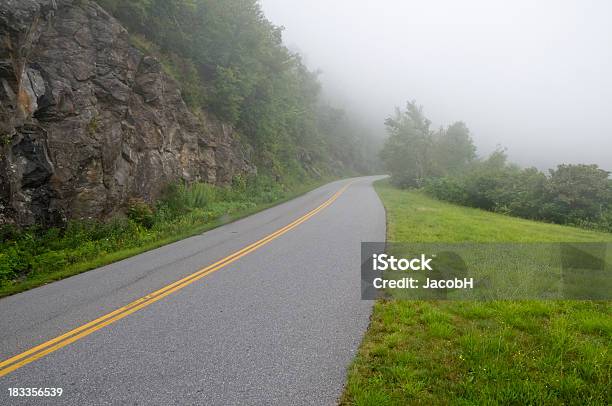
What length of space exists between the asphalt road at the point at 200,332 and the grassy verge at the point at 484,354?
0.40 m

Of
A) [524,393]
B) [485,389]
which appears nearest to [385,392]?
[485,389]

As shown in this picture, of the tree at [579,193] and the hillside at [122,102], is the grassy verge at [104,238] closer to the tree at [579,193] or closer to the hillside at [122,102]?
the hillside at [122,102]

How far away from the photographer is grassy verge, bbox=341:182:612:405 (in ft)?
10.8

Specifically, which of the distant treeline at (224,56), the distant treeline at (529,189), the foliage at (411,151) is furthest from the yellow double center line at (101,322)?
the foliage at (411,151)

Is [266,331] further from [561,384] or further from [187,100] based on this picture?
[187,100]

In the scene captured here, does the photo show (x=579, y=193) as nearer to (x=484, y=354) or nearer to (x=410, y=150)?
(x=484, y=354)

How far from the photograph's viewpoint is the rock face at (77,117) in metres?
9.34

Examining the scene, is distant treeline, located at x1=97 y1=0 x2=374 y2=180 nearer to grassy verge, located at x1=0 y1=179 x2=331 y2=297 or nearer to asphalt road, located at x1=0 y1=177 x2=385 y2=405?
grassy verge, located at x1=0 y1=179 x2=331 y2=297

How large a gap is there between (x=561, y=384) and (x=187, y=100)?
1925 cm

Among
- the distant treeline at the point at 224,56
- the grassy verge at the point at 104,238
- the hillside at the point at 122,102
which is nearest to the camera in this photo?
the grassy verge at the point at 104,238


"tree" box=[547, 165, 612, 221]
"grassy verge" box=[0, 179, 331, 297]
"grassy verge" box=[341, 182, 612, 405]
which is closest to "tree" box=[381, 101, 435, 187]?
"tree" box=[547, 165, 612, 221]

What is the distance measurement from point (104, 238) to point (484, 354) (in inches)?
440

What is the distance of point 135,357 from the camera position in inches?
158

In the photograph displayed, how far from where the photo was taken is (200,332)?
15.1 feet
